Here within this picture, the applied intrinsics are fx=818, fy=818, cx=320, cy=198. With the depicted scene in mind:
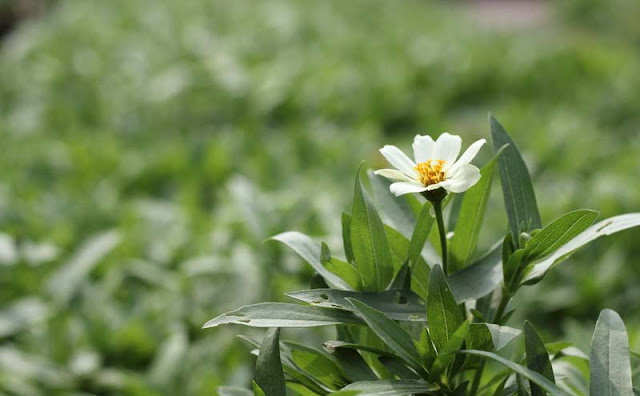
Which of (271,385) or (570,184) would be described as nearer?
(271,385)

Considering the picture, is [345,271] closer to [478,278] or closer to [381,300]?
[381,300]

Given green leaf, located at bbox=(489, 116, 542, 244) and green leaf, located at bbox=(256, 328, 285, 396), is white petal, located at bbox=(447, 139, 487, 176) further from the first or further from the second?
green leaf, located at bbox=(256, 328, 285, 396)

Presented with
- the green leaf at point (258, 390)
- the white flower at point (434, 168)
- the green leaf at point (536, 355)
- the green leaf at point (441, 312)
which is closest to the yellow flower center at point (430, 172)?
the white flower at point (434, 168)

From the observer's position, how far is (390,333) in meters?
1.05

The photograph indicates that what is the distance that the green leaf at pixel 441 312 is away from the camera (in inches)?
40.6

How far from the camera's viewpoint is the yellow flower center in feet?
3.40

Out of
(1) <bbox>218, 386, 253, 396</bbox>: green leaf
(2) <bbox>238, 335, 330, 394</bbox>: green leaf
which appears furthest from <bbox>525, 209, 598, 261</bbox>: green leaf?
(1) <bbox>218, 386, 253, 396</bbox>: green leaf

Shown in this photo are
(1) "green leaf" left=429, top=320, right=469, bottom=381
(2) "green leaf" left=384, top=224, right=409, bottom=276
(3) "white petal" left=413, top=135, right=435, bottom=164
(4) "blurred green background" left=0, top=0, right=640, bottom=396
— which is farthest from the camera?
(4) "blurred green background" left=0, top=0, right=640, bottom=396

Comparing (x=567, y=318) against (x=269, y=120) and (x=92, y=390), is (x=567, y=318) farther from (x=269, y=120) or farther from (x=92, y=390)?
(x=269, y=120)

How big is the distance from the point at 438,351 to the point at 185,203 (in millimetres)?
1890

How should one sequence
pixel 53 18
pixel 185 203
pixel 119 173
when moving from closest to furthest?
pixel 185 203 < pixel 119 173 < pixel 53 18

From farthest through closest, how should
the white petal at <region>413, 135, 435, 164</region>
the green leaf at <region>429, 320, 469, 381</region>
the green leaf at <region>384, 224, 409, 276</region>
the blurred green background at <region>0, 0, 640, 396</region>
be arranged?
1. the blurred green background at <region>0, 0, 640, 396</region>
2. the green leaf at <region>384, 224, 409, 276</region>
3. the white petal at <region>413, 135, 435, 164</region>
4. the green leaf at <region>429, 320, 469, 381</region>

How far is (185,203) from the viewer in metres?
2.84

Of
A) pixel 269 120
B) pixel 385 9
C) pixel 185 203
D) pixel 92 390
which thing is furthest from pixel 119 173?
pixel 385 9
